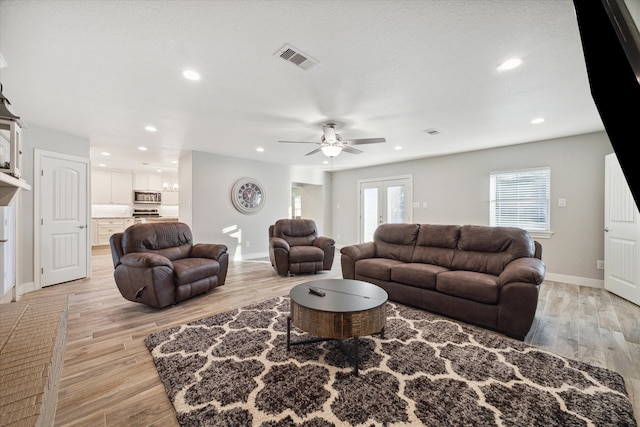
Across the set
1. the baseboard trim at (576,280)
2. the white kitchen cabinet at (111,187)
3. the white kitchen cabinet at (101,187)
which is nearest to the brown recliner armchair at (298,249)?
the baseboard trim at (576,280)

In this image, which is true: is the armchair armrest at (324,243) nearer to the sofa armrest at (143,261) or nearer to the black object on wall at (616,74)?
the sofa armrest at (143,261)

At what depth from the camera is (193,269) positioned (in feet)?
10.5

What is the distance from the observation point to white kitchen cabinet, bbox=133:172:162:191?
7734 millimetres

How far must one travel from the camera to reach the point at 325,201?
317 inches

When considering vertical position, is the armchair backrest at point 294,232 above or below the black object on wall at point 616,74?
below

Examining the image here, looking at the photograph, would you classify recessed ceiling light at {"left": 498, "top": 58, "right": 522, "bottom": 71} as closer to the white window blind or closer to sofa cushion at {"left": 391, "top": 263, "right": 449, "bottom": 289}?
sofa cushion at {"left": 391, "top": 263, "right": 449, "bottom": 289}

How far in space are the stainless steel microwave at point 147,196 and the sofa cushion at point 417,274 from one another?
7.68 m

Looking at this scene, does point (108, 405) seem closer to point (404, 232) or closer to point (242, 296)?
point (242, 296)

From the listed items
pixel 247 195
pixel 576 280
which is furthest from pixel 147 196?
pixel 576 280

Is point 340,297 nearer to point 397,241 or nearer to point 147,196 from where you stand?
point 397,241

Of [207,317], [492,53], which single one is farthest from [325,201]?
[492,53]

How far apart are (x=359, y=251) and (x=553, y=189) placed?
3.50 m

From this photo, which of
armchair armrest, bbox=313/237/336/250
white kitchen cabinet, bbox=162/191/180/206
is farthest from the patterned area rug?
white kitchen cabinet, bbox=162/191/180/206

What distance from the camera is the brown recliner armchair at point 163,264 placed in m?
2.90
